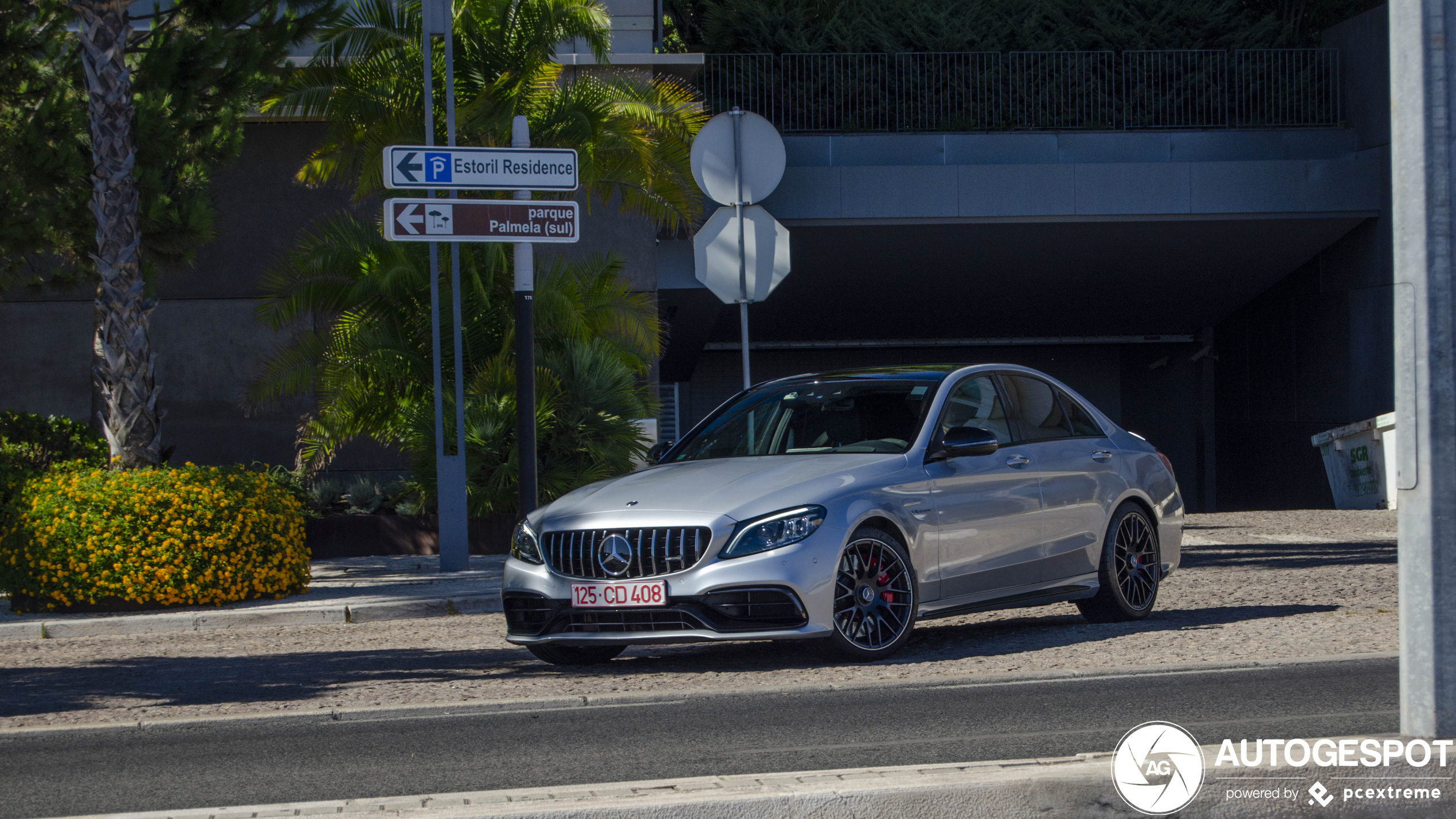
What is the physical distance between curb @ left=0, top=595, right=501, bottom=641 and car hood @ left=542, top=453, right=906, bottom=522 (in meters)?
3.41

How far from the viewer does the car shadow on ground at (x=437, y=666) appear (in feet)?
23.9

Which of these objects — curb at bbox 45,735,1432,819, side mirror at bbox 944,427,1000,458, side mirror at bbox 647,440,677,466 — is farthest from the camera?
side mirror at bbox 647,440,677,466

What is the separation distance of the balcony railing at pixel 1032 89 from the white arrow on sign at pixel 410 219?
38.1 ft

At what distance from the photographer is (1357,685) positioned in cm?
636

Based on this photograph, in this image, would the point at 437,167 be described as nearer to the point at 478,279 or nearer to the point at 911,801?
the point at 478,279

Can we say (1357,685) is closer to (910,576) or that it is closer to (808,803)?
(910,576)

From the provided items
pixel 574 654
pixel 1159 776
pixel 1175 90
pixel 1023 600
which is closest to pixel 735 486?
pixel 574 654

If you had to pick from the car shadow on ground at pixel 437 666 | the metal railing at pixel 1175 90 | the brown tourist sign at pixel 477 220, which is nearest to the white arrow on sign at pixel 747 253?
the brown tourist sign at pixel 477 220

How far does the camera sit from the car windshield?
312 inches

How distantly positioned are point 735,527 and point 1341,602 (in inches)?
186

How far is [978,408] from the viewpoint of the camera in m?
8.28

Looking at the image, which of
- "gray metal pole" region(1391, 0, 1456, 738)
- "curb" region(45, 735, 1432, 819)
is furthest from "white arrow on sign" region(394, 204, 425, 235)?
"gray metal pole" region(1391, 0, 1456, 738)

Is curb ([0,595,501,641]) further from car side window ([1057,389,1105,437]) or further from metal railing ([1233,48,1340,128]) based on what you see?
metal railing ([1233,48,1340,128])

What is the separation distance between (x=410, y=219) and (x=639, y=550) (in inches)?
235
